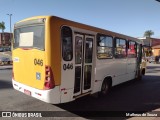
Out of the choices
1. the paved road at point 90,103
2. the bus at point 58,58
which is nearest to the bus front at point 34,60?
the bus at point 58,58

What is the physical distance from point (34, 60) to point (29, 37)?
2.86 ft

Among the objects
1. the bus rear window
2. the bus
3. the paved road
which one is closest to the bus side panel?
the bus

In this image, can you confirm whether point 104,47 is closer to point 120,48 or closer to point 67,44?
point 120,48

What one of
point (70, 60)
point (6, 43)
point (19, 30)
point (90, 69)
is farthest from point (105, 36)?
point (6, 43)

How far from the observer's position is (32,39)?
729 cm

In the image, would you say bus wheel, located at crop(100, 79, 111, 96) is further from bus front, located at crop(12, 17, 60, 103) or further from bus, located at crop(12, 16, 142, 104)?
bus front, located at crop(12, 17, 60, 103)

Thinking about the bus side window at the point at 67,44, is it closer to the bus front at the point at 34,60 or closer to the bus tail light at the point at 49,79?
the bus front at the point at 34,60

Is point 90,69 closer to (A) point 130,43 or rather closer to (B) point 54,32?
(B) point 54,32

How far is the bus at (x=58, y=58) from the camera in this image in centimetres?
662

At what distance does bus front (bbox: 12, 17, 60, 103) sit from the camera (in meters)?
6.61

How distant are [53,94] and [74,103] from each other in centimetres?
222

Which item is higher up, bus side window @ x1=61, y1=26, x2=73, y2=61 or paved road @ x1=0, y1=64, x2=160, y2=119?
bus side window @ x1=61, y1=26, x2=73, y2=61

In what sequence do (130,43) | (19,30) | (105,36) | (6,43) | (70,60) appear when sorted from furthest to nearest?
1. (6,43)
2. (130,43)
3. (105,36)
4. (19,30)
5. (70,60)

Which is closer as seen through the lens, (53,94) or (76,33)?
(53,94)
